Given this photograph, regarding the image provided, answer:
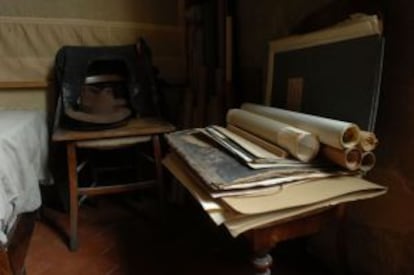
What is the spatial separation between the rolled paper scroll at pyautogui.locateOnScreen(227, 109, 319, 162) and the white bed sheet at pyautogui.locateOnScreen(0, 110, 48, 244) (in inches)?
29.4

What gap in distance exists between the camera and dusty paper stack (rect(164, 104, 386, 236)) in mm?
756

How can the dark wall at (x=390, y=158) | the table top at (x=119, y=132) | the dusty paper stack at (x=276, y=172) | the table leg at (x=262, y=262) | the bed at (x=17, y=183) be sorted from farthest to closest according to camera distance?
the table top at (x=119, y=132)
the bed at (x=17, y=183)
the dark wall at (x=390, y=158)
the table leg at (x=262, y=262)
the dusty paper stack at (x=276, y=172)

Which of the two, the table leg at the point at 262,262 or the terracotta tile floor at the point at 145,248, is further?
the terracotta tile floor at the point at 145,248

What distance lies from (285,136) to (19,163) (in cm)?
93

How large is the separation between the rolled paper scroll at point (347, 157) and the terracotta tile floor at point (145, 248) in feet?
2.17

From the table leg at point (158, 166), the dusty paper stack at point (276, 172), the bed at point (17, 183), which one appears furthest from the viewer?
the table leg at point (158, 166)

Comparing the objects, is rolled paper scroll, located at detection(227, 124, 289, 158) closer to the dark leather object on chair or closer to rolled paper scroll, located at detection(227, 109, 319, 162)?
rolled paper scroll, located at detection(227, 109, 319, 162)

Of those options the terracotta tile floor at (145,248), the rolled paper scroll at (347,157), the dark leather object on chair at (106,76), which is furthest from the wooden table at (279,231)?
the dark leather object on chair at (106,76)

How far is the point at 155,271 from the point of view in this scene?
1.43m

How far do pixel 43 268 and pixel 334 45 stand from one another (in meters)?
1.36

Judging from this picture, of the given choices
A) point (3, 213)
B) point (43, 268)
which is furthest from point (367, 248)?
point (43, 268)

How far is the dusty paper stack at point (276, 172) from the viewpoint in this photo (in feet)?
2.48

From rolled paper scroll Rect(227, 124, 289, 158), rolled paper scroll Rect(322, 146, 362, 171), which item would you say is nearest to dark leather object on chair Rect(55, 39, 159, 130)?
rolled paper scroll Rect(227, 124, 289, 158)

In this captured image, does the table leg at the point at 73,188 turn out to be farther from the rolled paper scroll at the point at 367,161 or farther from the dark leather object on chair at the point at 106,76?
the rolled paper scroll at the point at 367,161
